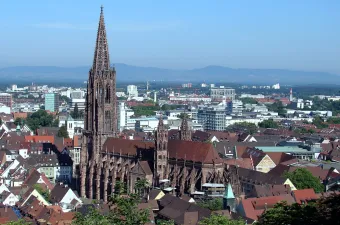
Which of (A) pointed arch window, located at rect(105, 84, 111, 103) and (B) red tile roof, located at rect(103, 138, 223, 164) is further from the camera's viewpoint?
(A) pointed arch window, located at rect(105, 84, 111, 103)

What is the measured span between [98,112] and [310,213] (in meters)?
59.2

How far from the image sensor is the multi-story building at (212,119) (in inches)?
7215

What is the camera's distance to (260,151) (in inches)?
3883

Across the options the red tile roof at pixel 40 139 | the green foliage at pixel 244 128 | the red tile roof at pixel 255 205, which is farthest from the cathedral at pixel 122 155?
the green foliage at pixel 244 128

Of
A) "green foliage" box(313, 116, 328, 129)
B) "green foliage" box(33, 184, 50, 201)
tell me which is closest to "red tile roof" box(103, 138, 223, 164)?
"green foliage" box(33, 184, 50, 201)

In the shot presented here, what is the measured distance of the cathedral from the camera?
71.4 meters

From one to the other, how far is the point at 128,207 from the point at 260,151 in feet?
240

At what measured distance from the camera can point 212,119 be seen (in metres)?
186

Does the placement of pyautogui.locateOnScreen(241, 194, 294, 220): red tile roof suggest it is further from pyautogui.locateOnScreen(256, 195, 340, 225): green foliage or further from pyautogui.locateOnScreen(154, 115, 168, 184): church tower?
pyautogui.locateOnScreen(256, 195, 340, 225): green foliage

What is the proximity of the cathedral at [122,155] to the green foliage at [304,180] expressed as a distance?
341 inches

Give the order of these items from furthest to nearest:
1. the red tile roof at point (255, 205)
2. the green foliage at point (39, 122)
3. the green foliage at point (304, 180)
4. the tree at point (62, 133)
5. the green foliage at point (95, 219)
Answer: the green foliage at point (39, 122)
the tree at point (62, 133)
the green foliage at point (304, 180)
the red tile roof at point (255, 205)
the green foliage at point (95, 219)

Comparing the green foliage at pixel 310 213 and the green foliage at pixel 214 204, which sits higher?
the green foliage at pixel 310 213

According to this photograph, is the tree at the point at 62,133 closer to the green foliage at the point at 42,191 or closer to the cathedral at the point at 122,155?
the cathedral at the point at 122,155

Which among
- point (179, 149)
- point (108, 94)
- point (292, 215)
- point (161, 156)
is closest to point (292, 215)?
point (292, 215)
